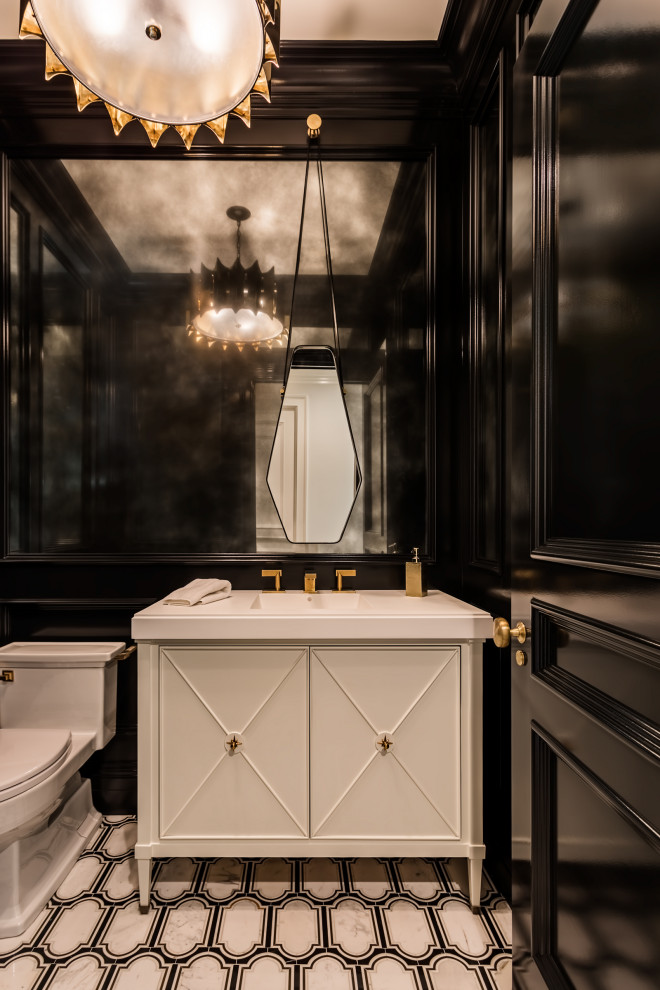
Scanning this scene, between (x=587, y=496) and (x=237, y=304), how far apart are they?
1.61m

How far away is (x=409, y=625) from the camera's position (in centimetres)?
157

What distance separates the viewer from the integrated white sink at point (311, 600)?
1812mm

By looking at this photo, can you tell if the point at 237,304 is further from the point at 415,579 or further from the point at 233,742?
the point at 233,742

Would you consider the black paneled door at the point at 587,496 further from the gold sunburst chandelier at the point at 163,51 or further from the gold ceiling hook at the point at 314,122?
the gold ceiling hook at the point at 314,122

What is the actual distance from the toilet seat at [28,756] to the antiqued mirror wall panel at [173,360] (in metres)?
0.65

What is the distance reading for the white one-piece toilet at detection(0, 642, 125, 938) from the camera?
1471 millimetres

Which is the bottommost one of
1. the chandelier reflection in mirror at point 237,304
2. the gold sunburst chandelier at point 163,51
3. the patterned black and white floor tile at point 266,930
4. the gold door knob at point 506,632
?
the patterned black and white floor tile at point 266,930

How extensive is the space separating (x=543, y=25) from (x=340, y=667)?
1464 millimetres

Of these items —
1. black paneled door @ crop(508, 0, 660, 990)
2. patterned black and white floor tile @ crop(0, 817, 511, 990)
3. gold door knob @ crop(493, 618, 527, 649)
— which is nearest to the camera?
black paneled door @ crop(508, 0, 660, 990)

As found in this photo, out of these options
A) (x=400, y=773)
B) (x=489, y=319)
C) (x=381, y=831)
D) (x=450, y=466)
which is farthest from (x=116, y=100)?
(x=381, y=831)

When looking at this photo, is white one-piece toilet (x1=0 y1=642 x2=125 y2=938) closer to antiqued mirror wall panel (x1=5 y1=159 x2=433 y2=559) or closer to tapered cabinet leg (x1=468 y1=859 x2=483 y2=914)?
antiqued mirror wall panel (x1=5 y1=159 x2=433 y2=559)

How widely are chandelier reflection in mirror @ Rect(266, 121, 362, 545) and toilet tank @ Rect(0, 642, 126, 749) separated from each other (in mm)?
819

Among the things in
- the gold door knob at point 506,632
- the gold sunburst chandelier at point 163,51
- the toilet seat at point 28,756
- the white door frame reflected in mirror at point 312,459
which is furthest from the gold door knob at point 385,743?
the gold sunburst chandelier at point 163,51

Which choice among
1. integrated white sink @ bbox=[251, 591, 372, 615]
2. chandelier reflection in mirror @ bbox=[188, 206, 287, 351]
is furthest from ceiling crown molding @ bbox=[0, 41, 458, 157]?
integrated white sink @ bbox=[251, 591, 372, 615]
